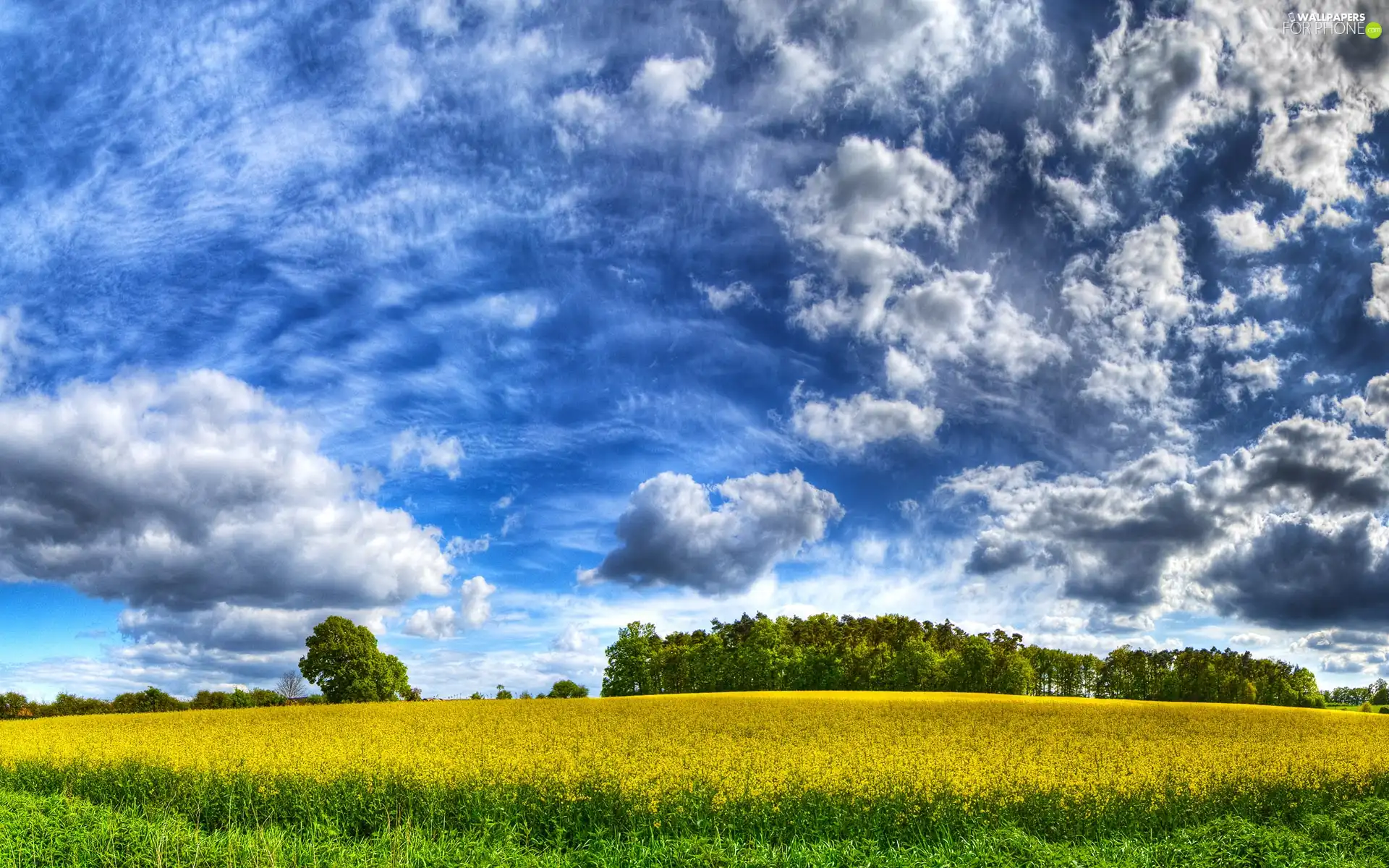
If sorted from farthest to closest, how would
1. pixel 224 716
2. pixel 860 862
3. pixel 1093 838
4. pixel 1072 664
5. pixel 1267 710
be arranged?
pixel 1072 664 → pixel 1267 710 → pixel 224 716 → pixel 1093 838 → pixel 860 862

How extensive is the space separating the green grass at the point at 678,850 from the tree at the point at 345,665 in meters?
41.1

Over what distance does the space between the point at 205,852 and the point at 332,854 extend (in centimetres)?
193

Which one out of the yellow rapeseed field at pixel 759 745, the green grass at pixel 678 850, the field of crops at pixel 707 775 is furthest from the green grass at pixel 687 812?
the green grass at pixel 678 850

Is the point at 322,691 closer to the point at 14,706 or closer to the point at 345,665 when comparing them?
the point at 345,665

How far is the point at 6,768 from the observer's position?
24.9m

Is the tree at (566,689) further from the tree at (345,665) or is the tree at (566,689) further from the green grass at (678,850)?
the green grass at (678,850)

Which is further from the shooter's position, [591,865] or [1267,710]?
[1267,710]

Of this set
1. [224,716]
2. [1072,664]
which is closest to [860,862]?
[224,716]

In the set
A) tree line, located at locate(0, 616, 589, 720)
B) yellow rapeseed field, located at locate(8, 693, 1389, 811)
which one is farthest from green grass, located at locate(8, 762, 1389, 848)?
tree line, located at locate(0, 616, 589, 720)

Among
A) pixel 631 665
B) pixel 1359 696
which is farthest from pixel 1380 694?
pixel 631 665

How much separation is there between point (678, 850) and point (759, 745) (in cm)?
1125

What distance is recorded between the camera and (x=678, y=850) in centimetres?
1163

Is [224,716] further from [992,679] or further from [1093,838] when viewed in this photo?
[992,679]

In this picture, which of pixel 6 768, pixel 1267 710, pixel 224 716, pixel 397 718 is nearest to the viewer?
pixel 6 768
